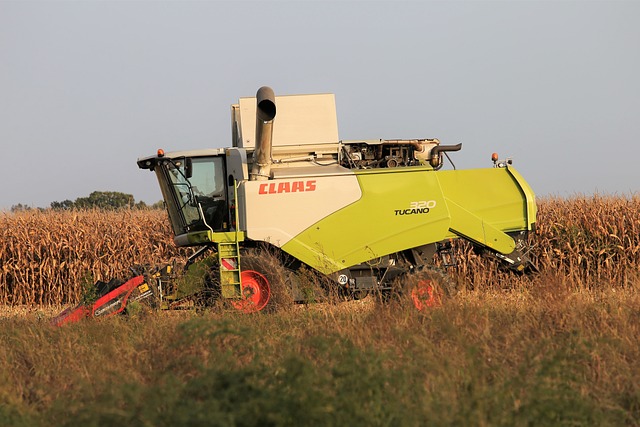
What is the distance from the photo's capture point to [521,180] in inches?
456

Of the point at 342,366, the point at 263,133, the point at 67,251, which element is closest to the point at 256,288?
the point at 263,133

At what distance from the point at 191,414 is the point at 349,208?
20.5 ft

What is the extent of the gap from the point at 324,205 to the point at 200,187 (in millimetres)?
1812

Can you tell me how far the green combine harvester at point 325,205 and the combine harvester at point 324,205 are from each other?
0.5 inches

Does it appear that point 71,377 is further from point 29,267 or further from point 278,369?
point 29,267

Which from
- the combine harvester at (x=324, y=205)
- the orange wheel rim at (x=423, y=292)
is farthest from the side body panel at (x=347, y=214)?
the orange wheel rim at (x=423, y=292)

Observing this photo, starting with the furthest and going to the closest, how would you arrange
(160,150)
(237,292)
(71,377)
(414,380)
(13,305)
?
(13,305) < (160,150) < (237,292) < (71,377) < (414,380)

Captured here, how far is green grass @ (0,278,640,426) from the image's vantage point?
5023 mm

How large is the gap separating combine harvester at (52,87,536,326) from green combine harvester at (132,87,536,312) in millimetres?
14

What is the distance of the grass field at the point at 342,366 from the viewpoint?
5039mm

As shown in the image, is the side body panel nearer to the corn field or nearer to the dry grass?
the corn field

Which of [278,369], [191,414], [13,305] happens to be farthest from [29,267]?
[191,414]

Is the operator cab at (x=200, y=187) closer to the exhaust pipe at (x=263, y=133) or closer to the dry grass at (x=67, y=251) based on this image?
the exhaust pipe at (x=263, y=133)

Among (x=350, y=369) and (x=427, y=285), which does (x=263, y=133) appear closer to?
(x=427, y=285)
